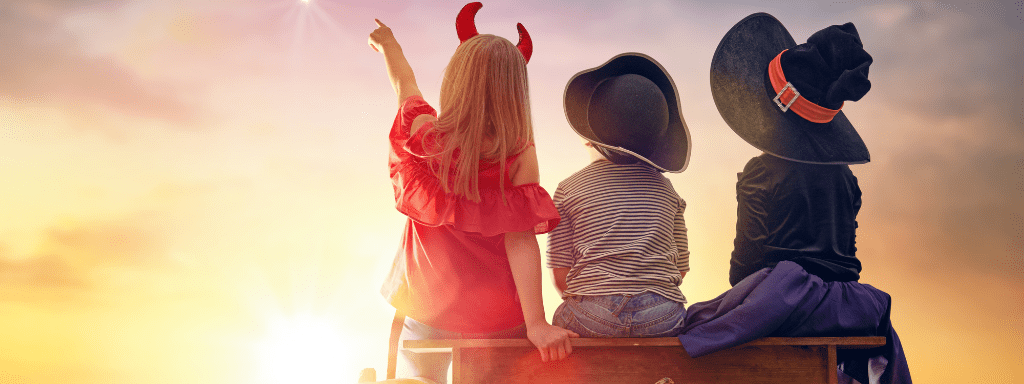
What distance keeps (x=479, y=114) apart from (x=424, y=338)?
0.87 meters

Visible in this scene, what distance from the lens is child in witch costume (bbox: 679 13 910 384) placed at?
261 cm

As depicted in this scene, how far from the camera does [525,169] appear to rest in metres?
2.56

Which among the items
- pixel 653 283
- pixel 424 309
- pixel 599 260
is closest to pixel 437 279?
pixel 424 309

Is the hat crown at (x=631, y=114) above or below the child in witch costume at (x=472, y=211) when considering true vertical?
above

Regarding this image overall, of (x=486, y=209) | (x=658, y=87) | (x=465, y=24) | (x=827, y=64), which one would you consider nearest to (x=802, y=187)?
(x=827, y=64)

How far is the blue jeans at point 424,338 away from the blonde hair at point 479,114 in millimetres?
528

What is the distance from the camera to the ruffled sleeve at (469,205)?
8.14ft

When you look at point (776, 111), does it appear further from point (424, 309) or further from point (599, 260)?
point (424, 309)

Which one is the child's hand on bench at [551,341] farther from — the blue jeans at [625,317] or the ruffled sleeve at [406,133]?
the ruffled sleeve at [406,133]

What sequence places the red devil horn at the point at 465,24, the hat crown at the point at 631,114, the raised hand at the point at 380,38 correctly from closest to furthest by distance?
the hat crown at the point at 631,114
the red devil horn at the point at 465,24
the raised hand at the point at 380,38

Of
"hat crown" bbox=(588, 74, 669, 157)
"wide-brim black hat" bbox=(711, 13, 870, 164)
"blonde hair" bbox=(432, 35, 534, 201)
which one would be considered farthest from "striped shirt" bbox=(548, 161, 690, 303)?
"wide-brim black hat" bbox=(711, 13, 870, 164)

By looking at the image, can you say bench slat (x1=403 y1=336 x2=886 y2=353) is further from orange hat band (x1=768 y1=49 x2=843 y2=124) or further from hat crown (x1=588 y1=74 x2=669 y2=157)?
orange hat band (x1=768 y1=49 x2=843 y2=124)

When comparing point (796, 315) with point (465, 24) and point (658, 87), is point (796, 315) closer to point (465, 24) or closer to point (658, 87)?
point (658, 87)

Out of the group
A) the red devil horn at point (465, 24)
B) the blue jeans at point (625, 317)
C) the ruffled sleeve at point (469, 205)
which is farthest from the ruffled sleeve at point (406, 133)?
the blue jeans at point (625, 317)
